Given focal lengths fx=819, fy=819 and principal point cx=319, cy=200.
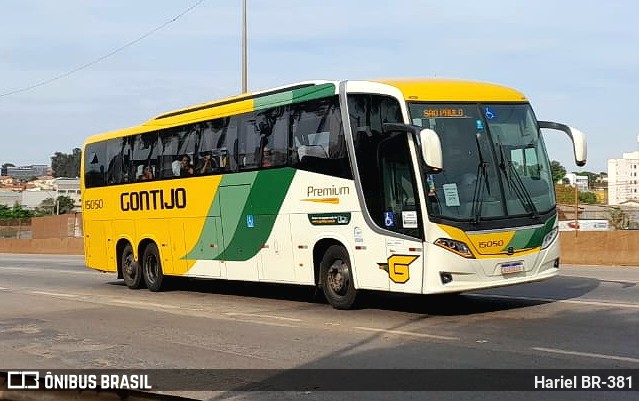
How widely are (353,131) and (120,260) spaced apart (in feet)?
30.0

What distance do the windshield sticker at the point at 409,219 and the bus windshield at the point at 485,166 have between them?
0.32m

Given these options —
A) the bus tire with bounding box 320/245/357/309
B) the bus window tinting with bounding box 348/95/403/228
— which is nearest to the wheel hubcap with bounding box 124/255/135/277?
the bus tire with bounding box 320/245/357/309

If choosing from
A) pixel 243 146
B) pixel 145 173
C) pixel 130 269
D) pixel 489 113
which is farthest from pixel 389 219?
pixel 130 269

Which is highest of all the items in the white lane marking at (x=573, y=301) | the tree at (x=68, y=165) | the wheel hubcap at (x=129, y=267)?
the tree at (x=68, y=165)

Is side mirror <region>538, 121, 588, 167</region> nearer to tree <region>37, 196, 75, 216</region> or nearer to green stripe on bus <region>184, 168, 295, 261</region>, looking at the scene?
green stripe on bus <region>184, 168, 295, 261</region>

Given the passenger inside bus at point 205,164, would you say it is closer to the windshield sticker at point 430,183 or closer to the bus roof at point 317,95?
the bus roof at point 317,95

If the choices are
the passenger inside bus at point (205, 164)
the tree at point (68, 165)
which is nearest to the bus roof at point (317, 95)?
the passenger inside bus at point (205, 164)

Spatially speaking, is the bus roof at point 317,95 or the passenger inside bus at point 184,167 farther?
the passenger inside bus at point 184,167

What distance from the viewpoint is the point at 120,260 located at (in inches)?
763

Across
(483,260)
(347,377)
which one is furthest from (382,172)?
(347,377)

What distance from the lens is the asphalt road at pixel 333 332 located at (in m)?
8.62

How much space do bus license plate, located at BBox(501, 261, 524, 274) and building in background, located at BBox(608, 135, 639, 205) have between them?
3293cm

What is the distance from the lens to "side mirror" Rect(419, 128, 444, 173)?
10.4m

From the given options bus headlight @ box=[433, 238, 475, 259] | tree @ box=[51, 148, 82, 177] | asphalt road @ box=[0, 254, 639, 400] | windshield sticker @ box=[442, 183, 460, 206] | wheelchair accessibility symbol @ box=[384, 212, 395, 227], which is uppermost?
tree @ box=[51, 148, 82, 177]
